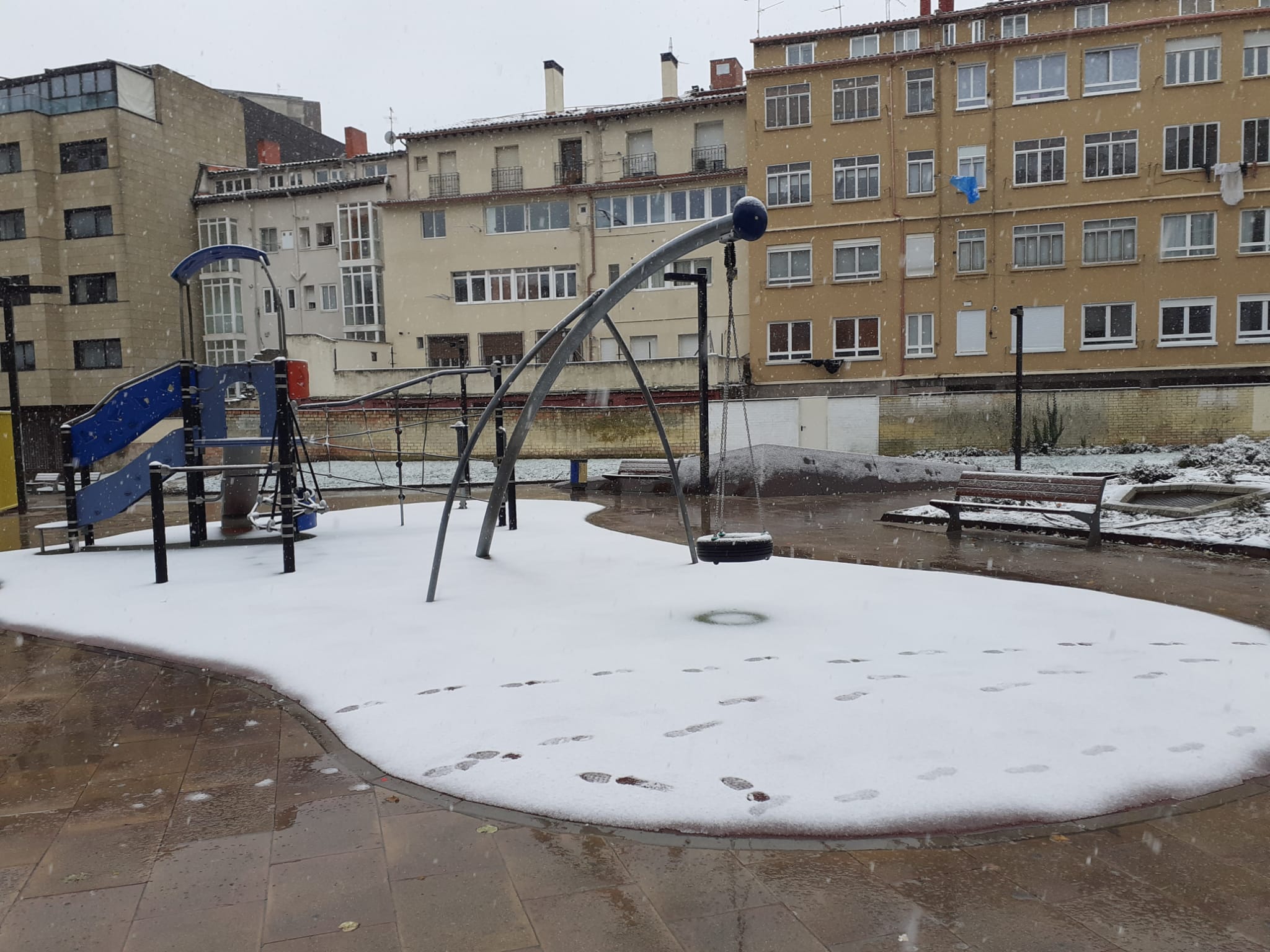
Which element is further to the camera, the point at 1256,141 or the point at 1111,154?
the point at 1111,154

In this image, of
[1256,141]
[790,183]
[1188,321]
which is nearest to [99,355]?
[790,183]

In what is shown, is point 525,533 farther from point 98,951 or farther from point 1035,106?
point 1035,106

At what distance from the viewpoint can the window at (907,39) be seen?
3091 cm

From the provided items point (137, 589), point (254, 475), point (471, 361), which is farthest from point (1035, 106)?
point (137, 589)

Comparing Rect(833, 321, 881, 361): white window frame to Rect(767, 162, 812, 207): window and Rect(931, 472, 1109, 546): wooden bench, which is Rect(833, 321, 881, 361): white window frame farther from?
Rect(931, 472, 1109, 546): wooden bench

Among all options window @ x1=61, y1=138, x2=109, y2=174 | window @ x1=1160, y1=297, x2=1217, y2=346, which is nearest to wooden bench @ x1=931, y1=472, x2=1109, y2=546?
window @ x1=1160, y1=297, x2=1217, y2=346

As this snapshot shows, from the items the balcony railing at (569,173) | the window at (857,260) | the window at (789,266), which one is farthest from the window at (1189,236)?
the balcony railing at (569,173)

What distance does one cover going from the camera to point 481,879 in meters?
3.12

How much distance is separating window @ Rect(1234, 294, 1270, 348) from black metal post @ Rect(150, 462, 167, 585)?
104 feet

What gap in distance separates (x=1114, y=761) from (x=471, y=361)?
36.2 meters

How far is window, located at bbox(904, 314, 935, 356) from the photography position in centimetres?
3109

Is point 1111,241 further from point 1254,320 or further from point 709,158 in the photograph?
point 709,158

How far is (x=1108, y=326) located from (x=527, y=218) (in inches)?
904

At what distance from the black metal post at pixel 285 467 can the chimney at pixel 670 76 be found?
3534cm
